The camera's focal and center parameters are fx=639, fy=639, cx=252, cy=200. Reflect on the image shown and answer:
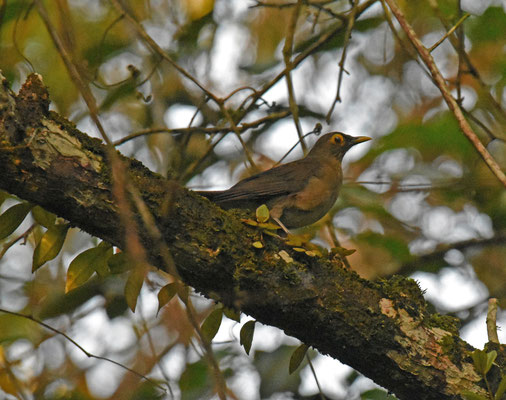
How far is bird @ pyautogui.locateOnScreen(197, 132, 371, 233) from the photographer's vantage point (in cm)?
524

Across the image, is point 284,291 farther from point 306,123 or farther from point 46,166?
point 306,123

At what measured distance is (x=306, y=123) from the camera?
674cm

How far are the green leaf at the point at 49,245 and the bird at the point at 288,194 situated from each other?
59.9 inches

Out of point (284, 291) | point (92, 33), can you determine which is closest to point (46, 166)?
point (284, 291)

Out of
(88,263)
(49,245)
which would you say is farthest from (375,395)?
(49,245)

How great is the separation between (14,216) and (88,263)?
51 centimetres

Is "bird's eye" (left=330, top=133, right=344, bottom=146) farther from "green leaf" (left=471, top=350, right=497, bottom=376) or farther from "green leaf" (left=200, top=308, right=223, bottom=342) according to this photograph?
"green leaf" (left=471, top=350, right=497, bottom=376)

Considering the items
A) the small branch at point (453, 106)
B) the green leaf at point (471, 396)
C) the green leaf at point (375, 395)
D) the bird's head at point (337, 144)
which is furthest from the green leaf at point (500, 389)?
the bird's head at point (337, 144)

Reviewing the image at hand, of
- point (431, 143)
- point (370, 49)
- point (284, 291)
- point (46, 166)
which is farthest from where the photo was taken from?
point (370, 49)

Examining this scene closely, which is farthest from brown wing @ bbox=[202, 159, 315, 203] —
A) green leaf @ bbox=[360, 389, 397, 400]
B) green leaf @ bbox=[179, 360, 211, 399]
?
green leaf @ bbox=[360, 389, 397, 400]

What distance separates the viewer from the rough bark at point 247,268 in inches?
127

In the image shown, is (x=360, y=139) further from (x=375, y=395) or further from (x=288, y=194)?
(x=375, y=395)

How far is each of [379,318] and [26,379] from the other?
378cm

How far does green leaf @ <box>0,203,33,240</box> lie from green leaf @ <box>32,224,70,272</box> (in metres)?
0.19
